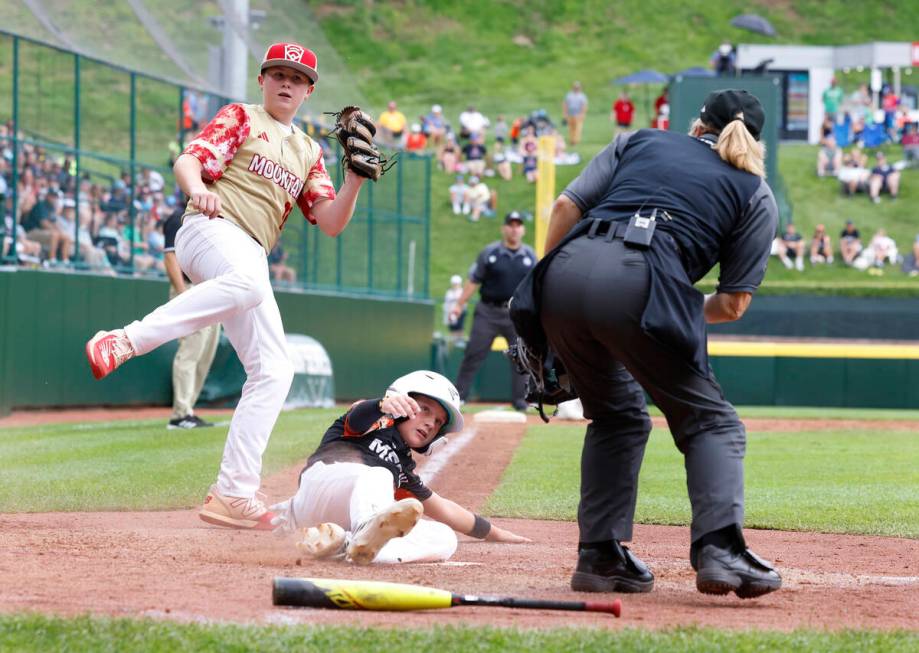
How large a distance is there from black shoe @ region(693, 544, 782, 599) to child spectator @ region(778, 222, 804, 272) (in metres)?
33.7

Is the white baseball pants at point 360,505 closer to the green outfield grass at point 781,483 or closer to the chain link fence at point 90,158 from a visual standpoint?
the green outfield grass at point 781,483

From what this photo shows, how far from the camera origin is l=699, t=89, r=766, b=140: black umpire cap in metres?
4.95

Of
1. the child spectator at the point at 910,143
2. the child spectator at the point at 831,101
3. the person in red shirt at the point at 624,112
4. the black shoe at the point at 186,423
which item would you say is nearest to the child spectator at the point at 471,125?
the person in red shirt at the point at 624,112

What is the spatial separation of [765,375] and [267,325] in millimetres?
17765

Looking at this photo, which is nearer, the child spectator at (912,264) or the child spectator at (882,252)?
the child spectator at (912,264)

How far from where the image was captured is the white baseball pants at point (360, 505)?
5.41 metres

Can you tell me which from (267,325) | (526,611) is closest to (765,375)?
(267,325)

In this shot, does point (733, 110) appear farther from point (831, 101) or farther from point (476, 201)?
point (831, 101)

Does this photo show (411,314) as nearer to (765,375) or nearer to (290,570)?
(765,375)

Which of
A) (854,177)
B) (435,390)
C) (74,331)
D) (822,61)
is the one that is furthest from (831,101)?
(435,390)

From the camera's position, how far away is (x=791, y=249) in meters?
37.5

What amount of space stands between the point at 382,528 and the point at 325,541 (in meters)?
0.37

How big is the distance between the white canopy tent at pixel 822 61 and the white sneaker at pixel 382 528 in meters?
44.6

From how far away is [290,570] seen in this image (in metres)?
5.11
